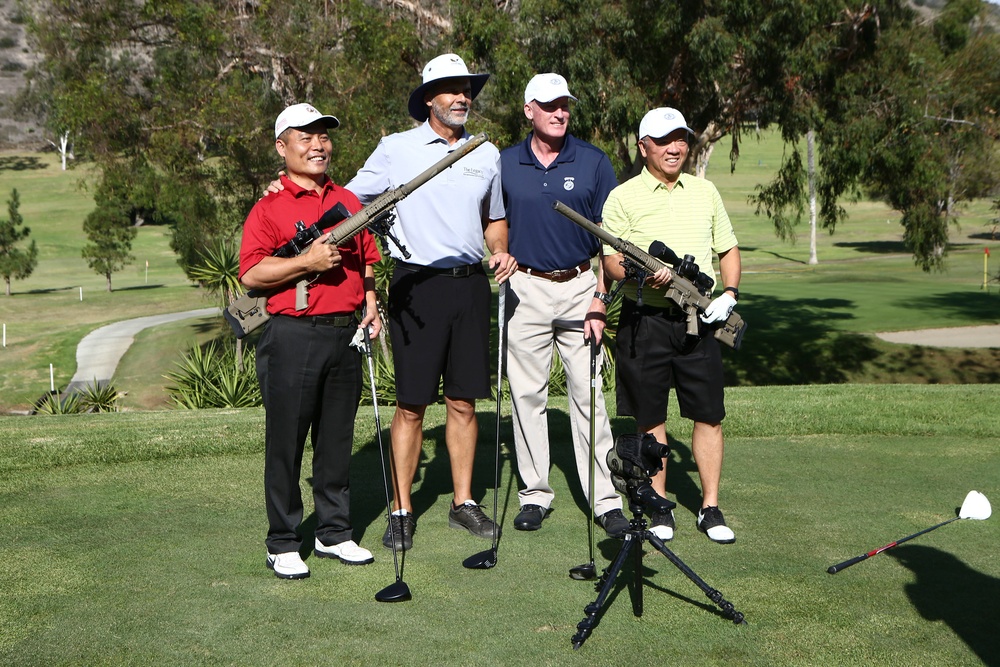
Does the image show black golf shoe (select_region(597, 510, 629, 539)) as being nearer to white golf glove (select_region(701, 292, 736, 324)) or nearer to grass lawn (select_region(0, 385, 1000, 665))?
grass lawn (select_region(0, 385, 1000, 665))

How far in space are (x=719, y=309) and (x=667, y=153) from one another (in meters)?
0.85

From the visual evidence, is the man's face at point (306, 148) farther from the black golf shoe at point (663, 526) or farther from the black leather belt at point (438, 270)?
the black golf shoe at point (663, 526)

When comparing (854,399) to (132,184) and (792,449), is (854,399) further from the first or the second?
(132,184)

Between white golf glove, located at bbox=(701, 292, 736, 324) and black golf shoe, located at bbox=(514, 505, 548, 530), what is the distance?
135cm

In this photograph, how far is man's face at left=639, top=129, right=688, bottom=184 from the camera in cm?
545

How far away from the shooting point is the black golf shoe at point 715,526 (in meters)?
5.18

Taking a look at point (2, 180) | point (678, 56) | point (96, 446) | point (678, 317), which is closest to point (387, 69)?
point (678, 56)

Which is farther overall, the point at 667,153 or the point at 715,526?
the point at 667,153

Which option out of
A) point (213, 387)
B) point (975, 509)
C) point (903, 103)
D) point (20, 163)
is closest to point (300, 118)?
point (975, 509)

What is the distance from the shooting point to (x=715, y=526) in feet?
17.3

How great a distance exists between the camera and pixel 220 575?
468 centimetres

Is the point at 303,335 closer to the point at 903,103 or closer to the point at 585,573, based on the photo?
the point at 585,573

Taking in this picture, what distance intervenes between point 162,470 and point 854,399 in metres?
5.63

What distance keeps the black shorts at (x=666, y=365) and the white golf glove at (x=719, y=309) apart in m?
0.28
